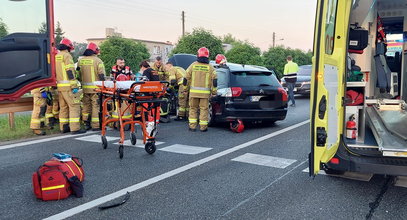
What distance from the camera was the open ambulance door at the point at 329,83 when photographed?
3.71 metres

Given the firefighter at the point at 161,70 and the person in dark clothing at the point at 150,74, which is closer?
the person in dark clothing at the point at 150,74

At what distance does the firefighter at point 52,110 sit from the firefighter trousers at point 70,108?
1.43 ft

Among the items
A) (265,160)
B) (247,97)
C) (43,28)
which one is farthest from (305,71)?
(43,28)

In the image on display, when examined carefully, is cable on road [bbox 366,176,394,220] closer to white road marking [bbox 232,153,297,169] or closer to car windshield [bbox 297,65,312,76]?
white road marking [bbox 232,153,297,169]

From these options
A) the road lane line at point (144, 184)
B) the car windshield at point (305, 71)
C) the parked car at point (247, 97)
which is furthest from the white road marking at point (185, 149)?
the car windshield at point (305, 71)

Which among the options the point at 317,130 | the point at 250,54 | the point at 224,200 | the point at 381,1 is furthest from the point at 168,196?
the point at 250,54

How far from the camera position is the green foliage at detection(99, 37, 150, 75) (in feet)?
101

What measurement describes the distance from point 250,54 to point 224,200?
2706 centimetres

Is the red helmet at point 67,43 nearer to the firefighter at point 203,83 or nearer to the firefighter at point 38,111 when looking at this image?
the firefighter at point 38,111

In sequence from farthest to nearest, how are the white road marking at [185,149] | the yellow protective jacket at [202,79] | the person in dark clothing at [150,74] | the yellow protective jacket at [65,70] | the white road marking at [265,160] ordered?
the person in dark clothing at [150,74] → the yellow protective jacket at [202,79] → the yellow protective jacket at [65,70] → the white road marking at [185,149] → the white road marking at [265,160]

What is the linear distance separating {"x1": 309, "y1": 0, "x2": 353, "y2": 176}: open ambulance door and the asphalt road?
0.70 m

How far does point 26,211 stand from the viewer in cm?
395

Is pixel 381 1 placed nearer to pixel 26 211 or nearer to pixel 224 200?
pixel 224 200

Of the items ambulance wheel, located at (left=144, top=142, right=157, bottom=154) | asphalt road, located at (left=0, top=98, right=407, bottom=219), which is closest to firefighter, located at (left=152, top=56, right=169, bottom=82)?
asphalt road, located at (left=0, top=98, right=407, bottom=219)
